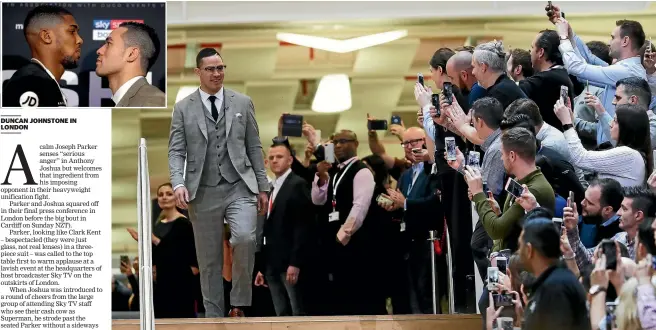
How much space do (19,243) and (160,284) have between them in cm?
310

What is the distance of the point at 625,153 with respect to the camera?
6.69m

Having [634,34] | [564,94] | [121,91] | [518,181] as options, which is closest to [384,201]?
[564,94]

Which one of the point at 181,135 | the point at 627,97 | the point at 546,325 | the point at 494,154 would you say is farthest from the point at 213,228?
the point at 546,325

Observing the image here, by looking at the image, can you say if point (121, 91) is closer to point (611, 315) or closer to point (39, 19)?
point (39, 19)

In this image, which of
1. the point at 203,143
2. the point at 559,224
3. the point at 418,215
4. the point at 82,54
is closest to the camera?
the point at 559,224

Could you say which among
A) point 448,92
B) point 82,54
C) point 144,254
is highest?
point 82,54

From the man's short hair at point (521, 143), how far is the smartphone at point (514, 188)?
0.50 feet

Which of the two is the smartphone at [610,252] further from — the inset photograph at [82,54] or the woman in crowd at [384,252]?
the woman in crowd at [384,252]

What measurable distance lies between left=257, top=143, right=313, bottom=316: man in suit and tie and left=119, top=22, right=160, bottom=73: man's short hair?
236 centimetres

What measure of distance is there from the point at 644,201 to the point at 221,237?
291 centimetres

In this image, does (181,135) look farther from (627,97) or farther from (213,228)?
(627,97)

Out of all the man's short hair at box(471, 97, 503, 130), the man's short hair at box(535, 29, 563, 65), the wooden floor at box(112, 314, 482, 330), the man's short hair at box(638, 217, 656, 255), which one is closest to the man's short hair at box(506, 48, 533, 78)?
the man's short hair at box(535, 29, 563, 65)

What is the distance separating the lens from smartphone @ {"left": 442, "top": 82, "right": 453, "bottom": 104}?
7.35m

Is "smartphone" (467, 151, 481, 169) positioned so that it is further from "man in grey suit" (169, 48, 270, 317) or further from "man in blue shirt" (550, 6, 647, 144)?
"man in grey suit" (169, 48, 270, 317)
